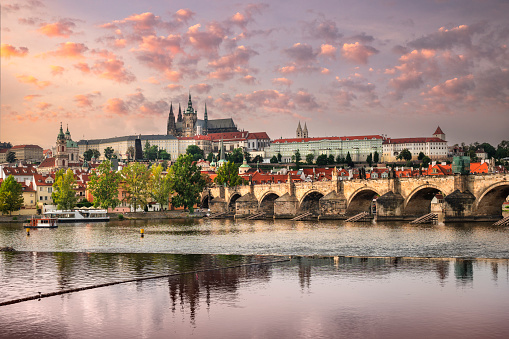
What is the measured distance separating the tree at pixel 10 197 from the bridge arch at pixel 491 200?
190ft

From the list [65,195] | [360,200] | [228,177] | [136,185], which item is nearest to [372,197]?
[360,200]

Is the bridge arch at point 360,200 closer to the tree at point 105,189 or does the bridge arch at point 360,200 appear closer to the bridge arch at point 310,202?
the bridge arch at point 310,202

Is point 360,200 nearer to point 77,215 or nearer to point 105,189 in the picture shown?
point 77,215

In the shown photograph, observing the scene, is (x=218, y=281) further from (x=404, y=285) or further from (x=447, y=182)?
(x=447, y=182)

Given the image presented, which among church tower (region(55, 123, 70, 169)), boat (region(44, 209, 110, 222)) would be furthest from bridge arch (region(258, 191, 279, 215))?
church tower (region(55, 123, 70, 169))

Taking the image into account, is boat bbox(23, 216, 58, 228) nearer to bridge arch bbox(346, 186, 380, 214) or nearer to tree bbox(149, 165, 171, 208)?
tree bbox(149, 165, 171, 208)

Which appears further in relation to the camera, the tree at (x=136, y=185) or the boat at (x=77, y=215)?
the tree at (x=136, y=185)

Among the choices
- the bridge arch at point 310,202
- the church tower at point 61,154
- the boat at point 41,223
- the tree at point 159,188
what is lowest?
the boat at point 41,223

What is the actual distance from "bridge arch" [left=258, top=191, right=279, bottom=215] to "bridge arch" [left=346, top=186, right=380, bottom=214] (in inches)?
667

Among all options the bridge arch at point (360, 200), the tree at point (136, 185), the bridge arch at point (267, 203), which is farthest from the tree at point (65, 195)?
the bridge arch at point (360, 200)

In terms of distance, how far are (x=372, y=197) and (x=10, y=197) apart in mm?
46741

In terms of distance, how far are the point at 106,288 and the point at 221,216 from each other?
67236 millimetres

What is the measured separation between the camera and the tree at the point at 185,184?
293ft

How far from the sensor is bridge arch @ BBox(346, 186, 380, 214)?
68000mm
